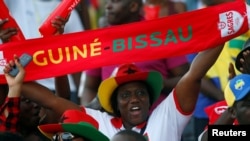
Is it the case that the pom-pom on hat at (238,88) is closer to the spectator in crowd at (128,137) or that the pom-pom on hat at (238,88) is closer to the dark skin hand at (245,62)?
the dark skin hand at (245,62)

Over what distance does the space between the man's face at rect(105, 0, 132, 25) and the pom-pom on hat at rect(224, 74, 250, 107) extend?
91.8 inches

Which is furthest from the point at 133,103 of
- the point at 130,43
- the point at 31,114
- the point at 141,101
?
the point at 31,114

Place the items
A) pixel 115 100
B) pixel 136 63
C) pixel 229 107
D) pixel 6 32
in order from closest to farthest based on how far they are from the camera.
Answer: pixel 229 107
pixel 6 32
pixel 115 100
pixel 136 63

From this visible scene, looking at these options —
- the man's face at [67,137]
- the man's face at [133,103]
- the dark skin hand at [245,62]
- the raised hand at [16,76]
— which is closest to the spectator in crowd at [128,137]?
the man's face at [67,137]

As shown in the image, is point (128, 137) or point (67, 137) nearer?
point (67, 137)

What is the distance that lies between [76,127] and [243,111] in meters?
1.36

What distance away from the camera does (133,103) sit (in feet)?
32.2

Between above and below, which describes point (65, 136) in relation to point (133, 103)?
above

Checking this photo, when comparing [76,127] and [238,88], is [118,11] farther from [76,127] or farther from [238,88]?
[76,127]

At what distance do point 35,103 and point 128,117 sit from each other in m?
0.72

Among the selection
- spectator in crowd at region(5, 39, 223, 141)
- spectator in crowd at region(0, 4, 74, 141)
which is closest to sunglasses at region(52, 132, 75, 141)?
spectator in crowd at region(0, 4, 74, 141)

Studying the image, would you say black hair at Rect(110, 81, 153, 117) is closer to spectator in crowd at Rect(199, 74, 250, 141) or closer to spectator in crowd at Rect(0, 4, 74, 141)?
spectator in crowd at Rect(0, 4, 74, 141)

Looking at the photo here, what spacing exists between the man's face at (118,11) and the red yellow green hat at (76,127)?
234 centimetres

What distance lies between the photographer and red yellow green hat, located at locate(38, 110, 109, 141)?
8.41 meters
